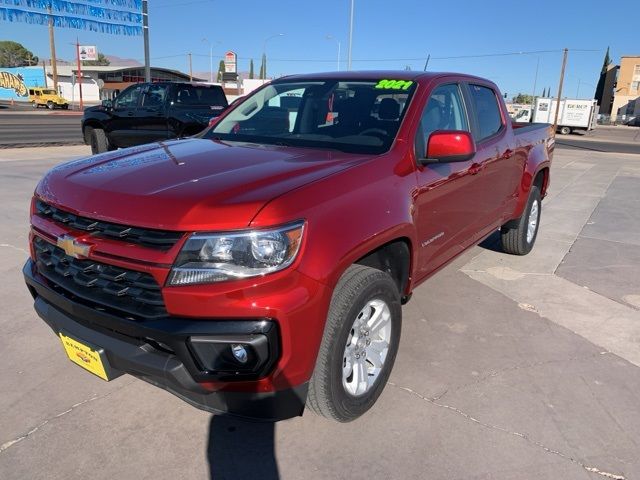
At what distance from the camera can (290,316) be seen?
206cm

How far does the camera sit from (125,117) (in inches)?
451

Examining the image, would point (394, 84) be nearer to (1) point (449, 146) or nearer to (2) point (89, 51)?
(1) point (449, 146)

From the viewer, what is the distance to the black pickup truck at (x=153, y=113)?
11.0 meters

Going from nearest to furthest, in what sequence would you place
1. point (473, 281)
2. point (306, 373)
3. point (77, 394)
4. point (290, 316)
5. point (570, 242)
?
point (290, 316)
point (306, 373)
point (77, 394)
point (473, 281)
point (570, 242)

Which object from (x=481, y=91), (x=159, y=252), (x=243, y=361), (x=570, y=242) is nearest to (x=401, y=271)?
(x=243, y=361)

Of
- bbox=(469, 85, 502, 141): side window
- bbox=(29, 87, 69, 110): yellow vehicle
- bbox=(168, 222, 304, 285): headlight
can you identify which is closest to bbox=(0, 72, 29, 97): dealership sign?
bbox=(29, 87, 69, 110): yellow vehicle

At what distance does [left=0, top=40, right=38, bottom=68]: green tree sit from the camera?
4582 inches

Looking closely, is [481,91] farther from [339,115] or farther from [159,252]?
Answer: [159,252]

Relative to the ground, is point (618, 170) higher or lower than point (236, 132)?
lower

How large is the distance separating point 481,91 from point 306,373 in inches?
130

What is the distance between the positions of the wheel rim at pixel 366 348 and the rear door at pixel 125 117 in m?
9.93

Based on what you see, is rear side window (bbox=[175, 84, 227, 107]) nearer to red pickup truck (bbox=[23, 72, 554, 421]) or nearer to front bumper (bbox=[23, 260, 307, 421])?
red pickup truck (bbox=[23, 72, 554, 421])

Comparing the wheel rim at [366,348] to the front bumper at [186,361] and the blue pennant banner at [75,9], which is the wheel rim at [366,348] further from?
the blue pennant banner at [75,9]

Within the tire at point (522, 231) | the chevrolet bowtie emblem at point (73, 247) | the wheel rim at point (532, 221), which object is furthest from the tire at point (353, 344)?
the wheel rim at point (532, 221)
